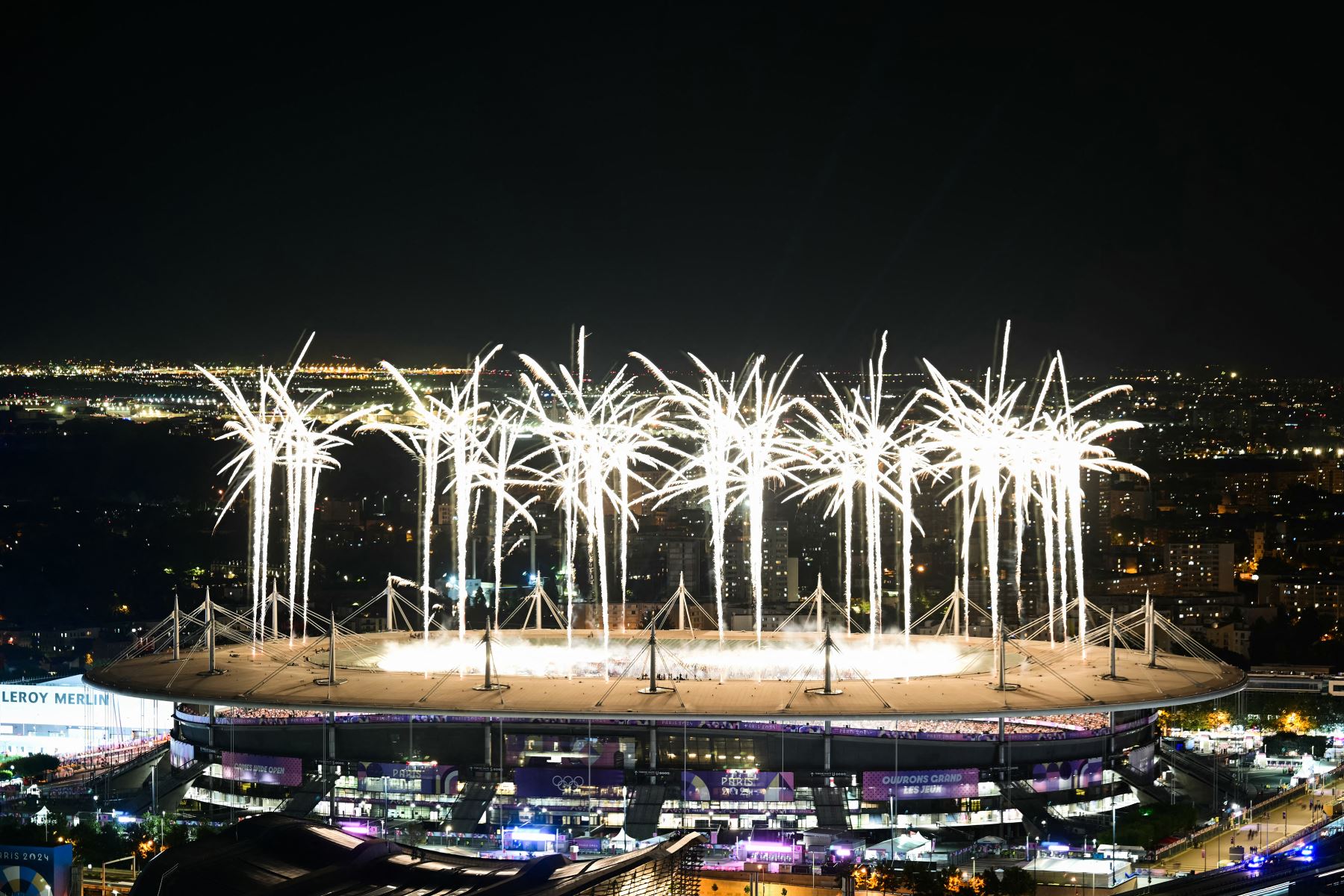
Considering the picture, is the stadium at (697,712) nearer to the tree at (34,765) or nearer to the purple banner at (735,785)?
the purple banner at (735,785)

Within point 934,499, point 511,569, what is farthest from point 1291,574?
point 511,569

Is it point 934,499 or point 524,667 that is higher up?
point 934,499

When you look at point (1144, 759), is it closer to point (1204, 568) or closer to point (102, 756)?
point (102, 756)

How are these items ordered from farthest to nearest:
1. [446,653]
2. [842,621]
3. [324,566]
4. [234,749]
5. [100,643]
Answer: [324,566]
[100,643]
[842,621]
[446,653]
[234,749]

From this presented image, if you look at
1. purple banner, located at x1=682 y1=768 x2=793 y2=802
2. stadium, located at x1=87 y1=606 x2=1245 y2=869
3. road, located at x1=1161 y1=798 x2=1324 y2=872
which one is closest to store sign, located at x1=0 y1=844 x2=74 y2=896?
stadium, located at x1=87 y1=606 x2=1245 y2=869

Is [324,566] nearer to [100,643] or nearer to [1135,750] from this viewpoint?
[100,643]

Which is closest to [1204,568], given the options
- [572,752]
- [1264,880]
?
[572,752]

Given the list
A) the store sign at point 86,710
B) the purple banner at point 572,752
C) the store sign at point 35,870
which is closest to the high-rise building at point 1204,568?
the purple banner at point 572,752
